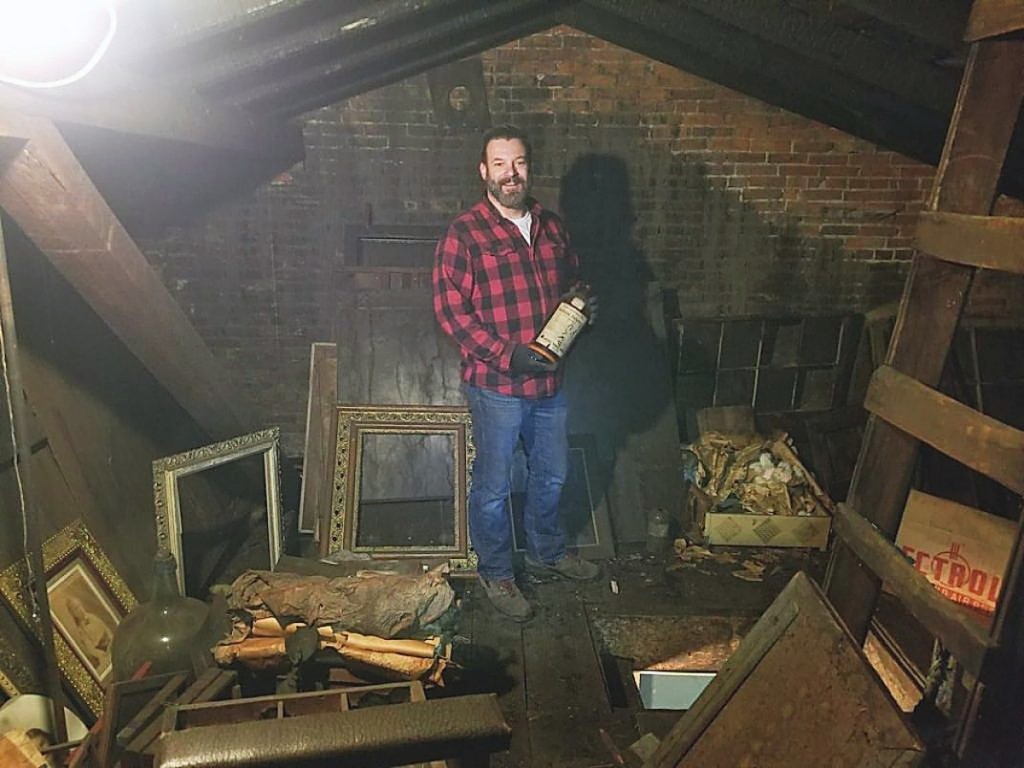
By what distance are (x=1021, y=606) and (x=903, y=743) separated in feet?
1.25

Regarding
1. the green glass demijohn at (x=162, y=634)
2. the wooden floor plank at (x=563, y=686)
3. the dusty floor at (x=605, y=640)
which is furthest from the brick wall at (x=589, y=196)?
the wooden floor plank at (x=563, y=686)

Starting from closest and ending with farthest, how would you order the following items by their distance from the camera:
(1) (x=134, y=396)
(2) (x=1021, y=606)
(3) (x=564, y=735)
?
(2) (x=1021, y=606) < (3) (x=564, y=735) < (1) (x=134, y=396)

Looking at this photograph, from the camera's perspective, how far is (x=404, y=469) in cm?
368

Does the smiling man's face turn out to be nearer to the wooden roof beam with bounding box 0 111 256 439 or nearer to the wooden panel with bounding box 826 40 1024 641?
the wooden roof beam with bounding box 0 111 256 439

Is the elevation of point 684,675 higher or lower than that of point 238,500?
lower

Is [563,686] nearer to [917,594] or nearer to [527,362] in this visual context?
[527,362]

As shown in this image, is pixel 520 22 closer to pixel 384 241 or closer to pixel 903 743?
pixel 384 241

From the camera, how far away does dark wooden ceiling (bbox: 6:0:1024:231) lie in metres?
2.37

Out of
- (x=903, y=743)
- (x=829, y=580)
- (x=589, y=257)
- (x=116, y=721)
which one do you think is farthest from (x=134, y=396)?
(x=903, y=743)

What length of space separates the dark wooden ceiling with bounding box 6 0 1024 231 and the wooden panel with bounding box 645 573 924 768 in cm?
186

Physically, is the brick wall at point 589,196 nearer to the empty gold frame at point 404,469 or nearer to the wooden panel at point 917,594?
the empty gold frame at point 404,469

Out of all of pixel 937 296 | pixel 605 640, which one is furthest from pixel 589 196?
pixel 937 296

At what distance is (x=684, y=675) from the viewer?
317 cm

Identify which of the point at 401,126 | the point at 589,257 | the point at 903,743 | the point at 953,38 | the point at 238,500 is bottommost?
the point at 238,500
